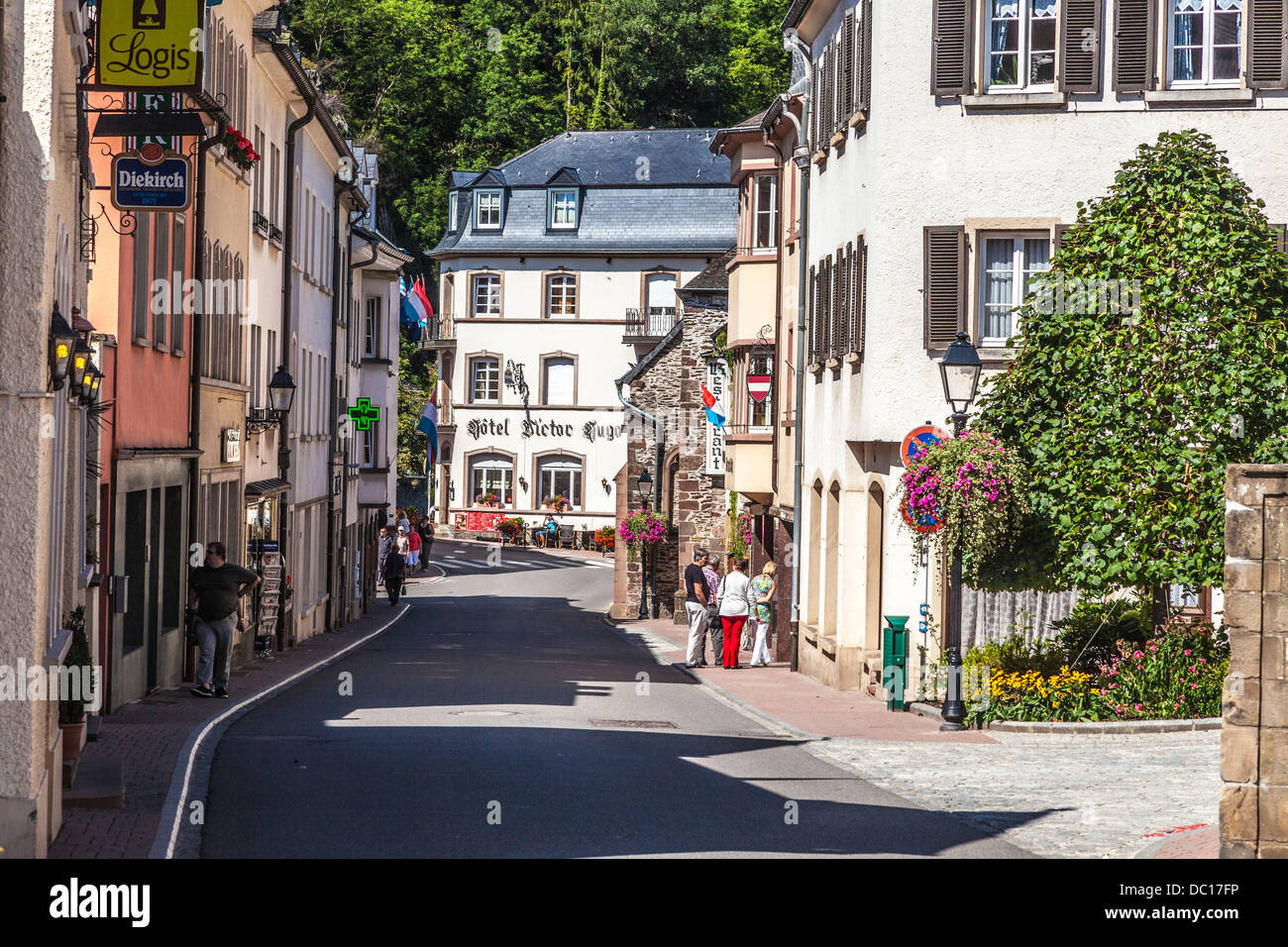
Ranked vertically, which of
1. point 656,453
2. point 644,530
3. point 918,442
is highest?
point 656,453

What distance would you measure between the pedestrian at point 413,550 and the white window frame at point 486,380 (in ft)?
44.2

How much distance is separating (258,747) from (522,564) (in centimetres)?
4882

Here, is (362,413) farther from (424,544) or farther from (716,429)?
(424,544)

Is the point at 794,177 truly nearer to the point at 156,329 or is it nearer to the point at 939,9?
the point at 939,9

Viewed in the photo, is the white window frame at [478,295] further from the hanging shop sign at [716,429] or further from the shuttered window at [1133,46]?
the shuttered window at [1133,46]

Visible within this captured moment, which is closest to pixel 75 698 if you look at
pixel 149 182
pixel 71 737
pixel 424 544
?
pixel 71 737

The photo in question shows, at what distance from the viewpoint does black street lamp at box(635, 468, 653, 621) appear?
47.0 meters

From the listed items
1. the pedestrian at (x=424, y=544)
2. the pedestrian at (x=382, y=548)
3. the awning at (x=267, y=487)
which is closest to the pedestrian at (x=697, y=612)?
the awning at (x=267, y=487)

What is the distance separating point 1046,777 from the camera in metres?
14.9

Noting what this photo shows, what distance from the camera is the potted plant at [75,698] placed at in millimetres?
11969

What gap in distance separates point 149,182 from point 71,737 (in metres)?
5.98

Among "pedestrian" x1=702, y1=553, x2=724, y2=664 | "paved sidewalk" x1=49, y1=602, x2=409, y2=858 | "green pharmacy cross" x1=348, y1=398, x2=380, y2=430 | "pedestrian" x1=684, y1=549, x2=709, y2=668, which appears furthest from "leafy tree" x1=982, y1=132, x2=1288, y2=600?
"green pharmacy cross" x1=348, y1=398, x2=380, y2=430

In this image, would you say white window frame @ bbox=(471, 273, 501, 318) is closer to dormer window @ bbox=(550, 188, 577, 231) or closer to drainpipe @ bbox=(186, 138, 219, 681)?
dormer window @ bbox=(550, 188, 577, 231)

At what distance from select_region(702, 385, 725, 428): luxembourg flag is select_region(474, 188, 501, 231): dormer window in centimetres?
3486
